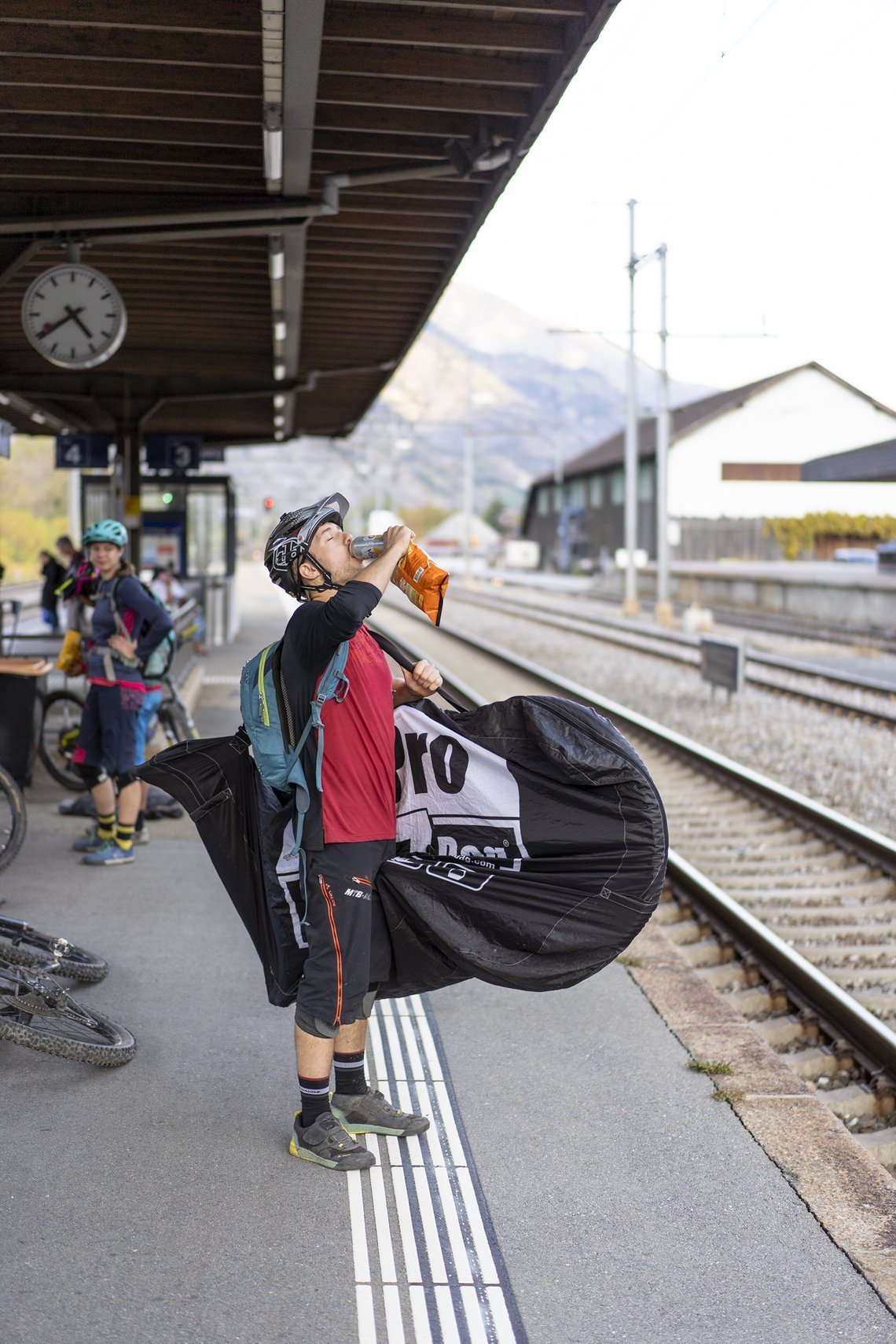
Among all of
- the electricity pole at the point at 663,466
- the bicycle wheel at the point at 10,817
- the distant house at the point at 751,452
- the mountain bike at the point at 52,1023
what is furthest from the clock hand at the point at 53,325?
the distant house at the point at 751,452

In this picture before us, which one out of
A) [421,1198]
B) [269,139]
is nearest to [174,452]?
[269,139]

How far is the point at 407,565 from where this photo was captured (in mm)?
3875

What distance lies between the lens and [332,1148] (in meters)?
3.98

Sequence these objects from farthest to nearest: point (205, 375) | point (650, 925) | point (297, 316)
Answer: point (205, 375)
point (297, 316)
point (650, 925)

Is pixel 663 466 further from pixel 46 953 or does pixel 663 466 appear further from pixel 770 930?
pixel 46 953

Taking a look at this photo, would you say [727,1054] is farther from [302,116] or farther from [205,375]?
[205,375]

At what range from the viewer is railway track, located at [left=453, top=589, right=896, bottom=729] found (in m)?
16.1

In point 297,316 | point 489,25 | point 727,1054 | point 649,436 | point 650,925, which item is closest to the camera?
point 727,1054

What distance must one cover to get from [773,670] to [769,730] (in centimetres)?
693

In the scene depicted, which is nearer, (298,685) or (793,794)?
(298,685)

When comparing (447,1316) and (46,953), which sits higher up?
(46,953)

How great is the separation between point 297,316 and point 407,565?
29.8 ft

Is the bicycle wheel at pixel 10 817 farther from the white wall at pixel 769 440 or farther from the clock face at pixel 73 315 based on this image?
the white wall at pixel 769 440


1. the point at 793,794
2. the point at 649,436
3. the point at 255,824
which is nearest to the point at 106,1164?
the point at 255,824
